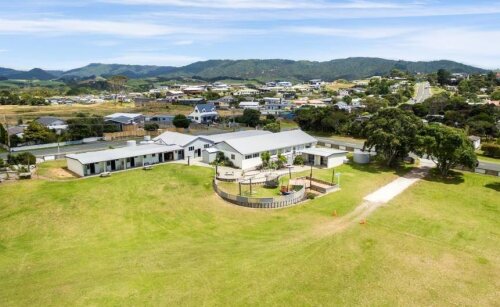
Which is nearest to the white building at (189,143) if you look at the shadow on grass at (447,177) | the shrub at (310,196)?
the shrub at (310,196)

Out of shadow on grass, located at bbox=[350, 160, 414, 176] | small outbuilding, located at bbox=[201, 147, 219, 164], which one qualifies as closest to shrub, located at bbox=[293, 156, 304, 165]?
shadow on grass, located at bbox=[350, 160, 414, 176]

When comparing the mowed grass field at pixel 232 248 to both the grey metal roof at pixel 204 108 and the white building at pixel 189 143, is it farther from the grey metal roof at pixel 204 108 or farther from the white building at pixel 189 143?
the grey metal roof at pixel 204 108

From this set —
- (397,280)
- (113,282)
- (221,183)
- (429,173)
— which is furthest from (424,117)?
(113,282)

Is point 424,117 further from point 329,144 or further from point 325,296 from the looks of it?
point 325,296

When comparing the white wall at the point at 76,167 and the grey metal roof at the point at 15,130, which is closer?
the white wall at the point at 76,167

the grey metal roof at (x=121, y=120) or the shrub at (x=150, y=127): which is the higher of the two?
the grey metal roof at (x=121, y=120)

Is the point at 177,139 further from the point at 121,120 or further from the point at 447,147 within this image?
the point at 447,147
